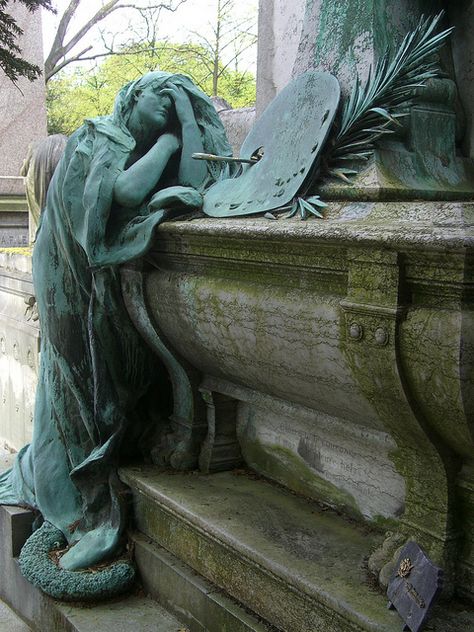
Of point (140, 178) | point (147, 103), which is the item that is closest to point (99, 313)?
point (140, 178)

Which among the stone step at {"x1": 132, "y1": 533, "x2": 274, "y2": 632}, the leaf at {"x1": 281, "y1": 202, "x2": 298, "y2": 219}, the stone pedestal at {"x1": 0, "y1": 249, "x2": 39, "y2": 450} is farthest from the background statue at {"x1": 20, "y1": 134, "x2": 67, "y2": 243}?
the leaf at {"x1": 281, "y1": 202, "x2": 298, "y2": 219}

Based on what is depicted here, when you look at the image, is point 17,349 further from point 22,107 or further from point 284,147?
point 22,107

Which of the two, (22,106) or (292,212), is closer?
(292,212)

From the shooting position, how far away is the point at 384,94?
2.38 metres

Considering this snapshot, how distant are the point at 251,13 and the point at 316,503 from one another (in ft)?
67.9

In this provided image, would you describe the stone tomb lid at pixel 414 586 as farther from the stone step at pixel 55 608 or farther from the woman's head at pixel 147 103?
the woman's head at pixel 147 103

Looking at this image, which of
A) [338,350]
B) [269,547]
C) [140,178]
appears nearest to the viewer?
[338,350]

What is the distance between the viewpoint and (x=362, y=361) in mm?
2080

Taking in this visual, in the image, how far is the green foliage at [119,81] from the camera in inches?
871

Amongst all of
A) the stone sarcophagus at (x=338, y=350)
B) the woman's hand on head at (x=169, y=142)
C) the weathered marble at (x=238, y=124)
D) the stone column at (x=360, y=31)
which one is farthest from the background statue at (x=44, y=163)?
the stone column at (x=360, y=31)

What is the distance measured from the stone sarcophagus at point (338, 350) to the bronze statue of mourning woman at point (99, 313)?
6.0 inches

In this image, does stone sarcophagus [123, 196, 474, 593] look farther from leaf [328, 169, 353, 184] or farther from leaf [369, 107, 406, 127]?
leaf [369, 107, 406, 127]

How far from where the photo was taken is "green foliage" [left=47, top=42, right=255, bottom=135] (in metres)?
22.1

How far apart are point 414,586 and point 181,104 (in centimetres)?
206
